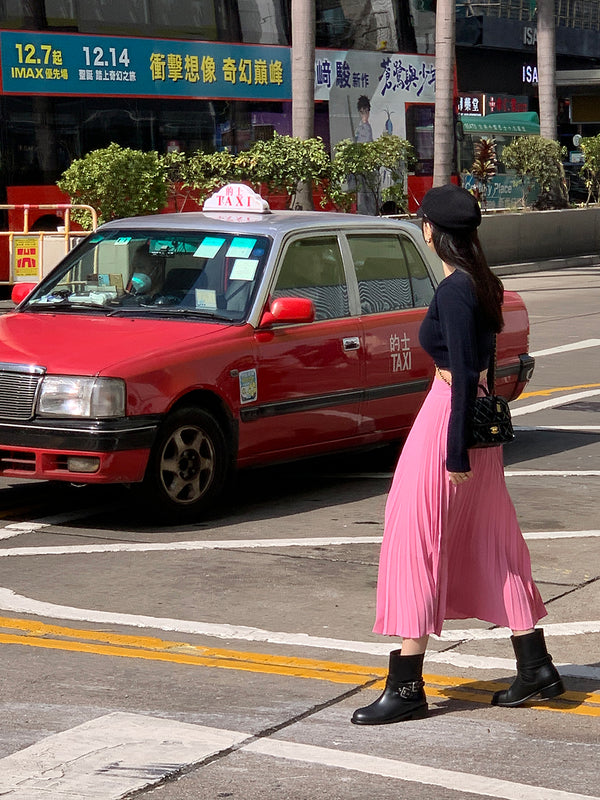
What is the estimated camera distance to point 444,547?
202 inches

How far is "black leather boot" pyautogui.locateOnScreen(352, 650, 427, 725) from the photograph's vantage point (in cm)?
504

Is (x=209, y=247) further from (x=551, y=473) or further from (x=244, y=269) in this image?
(x=551, y=473)

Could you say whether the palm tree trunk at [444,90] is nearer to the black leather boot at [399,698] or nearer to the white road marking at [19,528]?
the white road marking at [19,528]

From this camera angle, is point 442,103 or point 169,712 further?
point 442,103

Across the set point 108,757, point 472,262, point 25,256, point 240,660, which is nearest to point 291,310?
point 240,660

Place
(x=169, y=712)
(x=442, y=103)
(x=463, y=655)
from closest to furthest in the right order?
(x=169, y=712) < (x=463, y=655) < (x=442, y=103)

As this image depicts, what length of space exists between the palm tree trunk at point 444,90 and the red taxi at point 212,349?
58.6 ft

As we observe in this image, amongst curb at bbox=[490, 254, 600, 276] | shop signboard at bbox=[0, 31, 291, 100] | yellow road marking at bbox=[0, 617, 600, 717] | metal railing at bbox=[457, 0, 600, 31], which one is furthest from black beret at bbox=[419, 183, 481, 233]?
metal railing at bbox=[457, 0, 600, 31]

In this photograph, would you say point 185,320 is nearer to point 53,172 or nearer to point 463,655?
point 463,655

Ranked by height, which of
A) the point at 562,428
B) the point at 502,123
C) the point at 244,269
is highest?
the point at 502,123

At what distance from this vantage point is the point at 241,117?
25000 mm

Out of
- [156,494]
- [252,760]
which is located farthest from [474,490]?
[156,494]

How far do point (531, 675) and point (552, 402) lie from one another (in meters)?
8.05

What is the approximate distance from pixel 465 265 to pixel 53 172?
17340 mm
